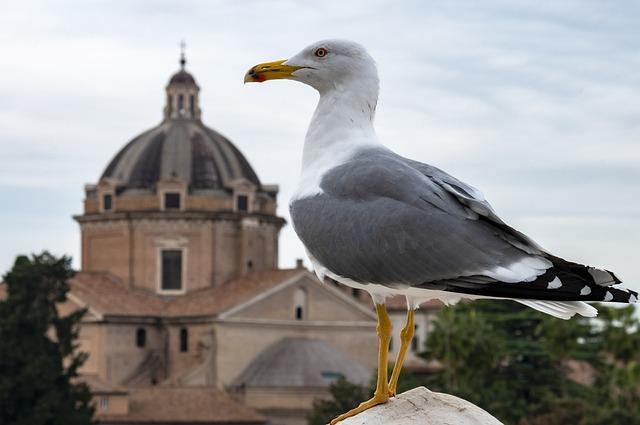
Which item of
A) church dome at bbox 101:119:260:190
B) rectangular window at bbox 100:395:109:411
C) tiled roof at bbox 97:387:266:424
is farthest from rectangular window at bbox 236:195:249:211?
rectangular window at bbox 100:395:109:411

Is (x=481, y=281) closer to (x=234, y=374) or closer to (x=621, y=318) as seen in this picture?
(x=621, y=318)

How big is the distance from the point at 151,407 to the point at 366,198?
64.5 metres

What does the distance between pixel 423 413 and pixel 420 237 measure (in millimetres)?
998

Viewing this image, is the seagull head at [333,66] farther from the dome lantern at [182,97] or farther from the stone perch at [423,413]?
the dome lantern at [182,97]

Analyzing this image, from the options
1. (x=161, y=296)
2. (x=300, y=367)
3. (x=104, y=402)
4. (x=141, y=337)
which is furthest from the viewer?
(x=161, y=296)

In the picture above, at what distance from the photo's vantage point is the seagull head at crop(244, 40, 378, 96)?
9.42m

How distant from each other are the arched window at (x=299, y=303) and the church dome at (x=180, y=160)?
7.40 metres

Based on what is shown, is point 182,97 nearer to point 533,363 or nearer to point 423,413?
point 533,363

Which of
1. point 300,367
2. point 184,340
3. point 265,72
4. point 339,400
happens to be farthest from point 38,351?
point 265,72

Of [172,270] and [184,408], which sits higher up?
[172,270]

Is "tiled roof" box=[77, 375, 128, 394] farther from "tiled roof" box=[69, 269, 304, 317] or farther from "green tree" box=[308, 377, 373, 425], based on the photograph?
"green tree" box=[308, 377, 373, 425]

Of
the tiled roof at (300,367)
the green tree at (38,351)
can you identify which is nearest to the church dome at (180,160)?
the tiled roof at (300,367)

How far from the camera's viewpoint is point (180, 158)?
89.8 m

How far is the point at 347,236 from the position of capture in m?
9.02
